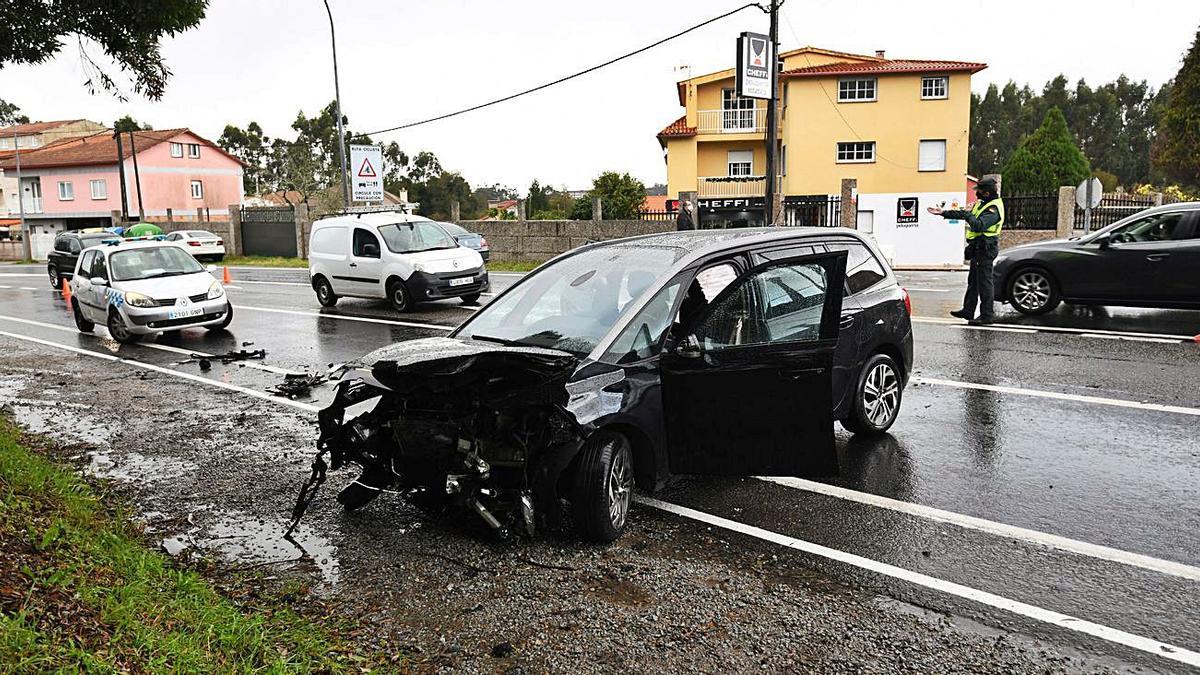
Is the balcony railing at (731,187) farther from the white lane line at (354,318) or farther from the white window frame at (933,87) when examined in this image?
the white lane line at (354,318)

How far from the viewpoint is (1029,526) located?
196 inches

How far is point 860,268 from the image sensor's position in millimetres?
6902

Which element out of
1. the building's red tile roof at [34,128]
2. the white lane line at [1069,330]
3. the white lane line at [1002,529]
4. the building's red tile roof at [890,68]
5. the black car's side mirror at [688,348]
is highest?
the building's red tile roof at [34,128]

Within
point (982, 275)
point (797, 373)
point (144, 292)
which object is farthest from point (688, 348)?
point (144, 292)

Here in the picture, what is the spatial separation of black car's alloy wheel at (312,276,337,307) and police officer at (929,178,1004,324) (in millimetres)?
11261

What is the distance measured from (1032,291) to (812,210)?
47.7ft

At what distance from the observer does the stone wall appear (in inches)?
1086

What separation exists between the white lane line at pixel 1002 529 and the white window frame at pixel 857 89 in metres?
36.8

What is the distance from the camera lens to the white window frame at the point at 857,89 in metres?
39.0

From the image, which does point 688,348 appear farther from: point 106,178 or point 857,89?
point 106,178

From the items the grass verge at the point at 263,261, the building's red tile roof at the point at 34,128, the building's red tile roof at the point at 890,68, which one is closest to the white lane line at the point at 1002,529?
the grass verge at the point at 263,261

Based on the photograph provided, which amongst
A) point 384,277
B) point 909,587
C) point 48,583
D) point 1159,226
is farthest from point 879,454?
point 384,277

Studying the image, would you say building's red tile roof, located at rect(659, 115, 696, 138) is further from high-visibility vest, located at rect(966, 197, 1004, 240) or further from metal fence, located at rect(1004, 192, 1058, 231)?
high-visibility vest, located at rect(966, 197, 1004, 240)

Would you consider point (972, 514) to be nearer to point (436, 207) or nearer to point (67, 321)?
point (67, 321)
